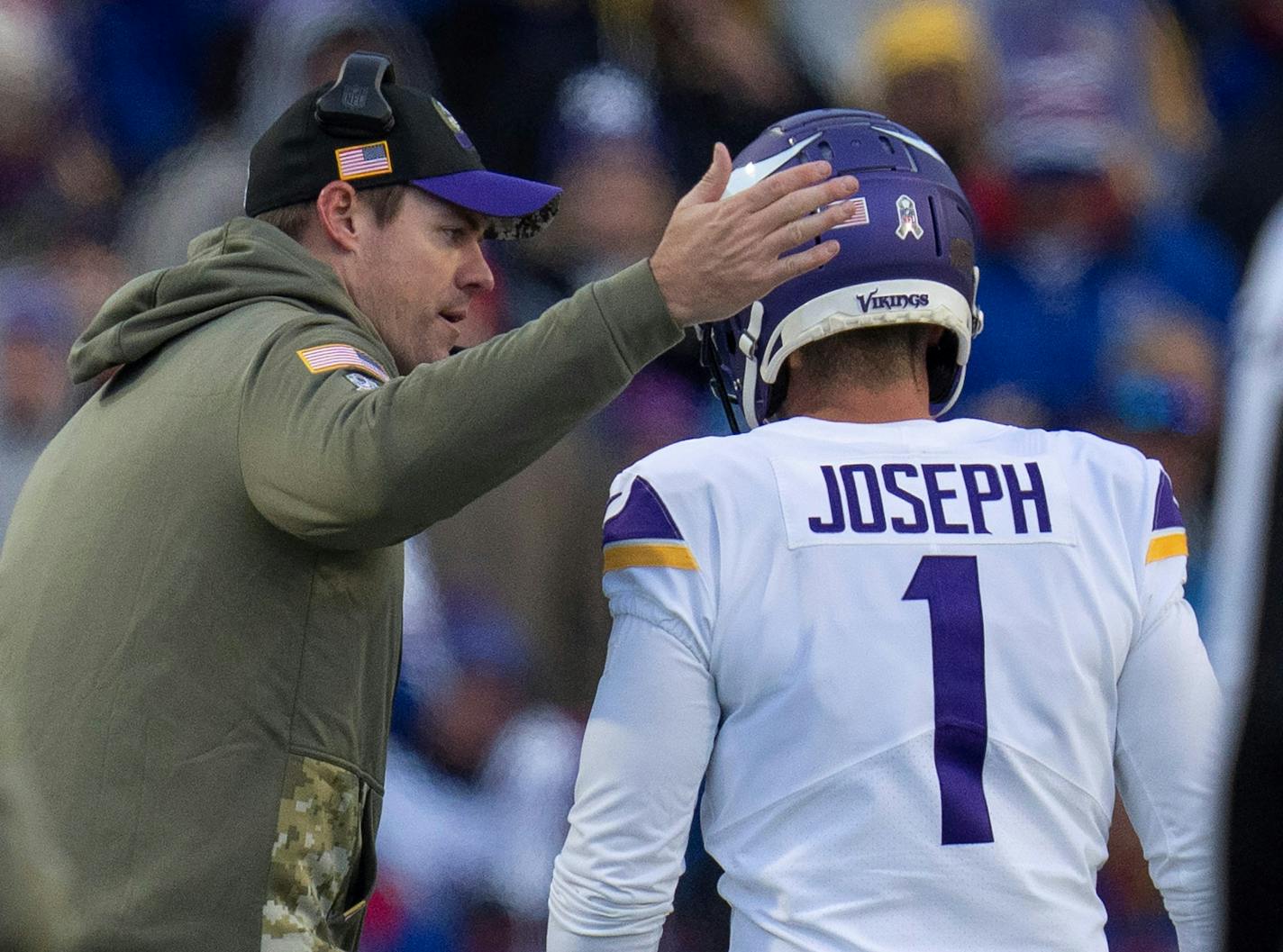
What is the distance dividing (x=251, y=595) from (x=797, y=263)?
807 millimetres

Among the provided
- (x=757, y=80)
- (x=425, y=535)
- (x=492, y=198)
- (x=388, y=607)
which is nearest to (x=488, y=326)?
(x=425, y=535)

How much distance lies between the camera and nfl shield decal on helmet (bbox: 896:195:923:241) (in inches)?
92.4

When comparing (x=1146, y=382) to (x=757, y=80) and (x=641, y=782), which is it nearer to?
(x=757, y=80)

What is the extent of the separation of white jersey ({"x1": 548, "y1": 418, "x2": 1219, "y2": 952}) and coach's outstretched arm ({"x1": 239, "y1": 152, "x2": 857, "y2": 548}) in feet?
0.50

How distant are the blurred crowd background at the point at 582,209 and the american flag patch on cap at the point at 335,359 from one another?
1746 mm

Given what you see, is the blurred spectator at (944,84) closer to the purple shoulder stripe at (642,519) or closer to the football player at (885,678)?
the football player at (885,678)

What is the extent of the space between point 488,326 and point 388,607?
195 centimetres

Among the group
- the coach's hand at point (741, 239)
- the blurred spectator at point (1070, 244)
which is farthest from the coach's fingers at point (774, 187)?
the blurred spectator at point (1070, 244)

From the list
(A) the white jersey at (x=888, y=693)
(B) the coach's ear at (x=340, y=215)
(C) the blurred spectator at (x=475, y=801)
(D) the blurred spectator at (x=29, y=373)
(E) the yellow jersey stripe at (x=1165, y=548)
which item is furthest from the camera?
(D) the blurred spectator at (x=29, y=373)

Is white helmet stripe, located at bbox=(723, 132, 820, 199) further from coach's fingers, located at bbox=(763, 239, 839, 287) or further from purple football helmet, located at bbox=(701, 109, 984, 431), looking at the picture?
coach's fingers, located at bbox=(763, 239, 839, 287)

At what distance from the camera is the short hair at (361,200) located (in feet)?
9.14

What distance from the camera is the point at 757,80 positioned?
4629 mm

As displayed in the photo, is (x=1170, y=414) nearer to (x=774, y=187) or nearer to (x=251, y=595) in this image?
(x=774, y=187)

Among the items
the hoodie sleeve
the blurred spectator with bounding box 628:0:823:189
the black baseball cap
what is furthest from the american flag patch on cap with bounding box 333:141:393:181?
the blurred spectator with bounding box 628:0:823:189
